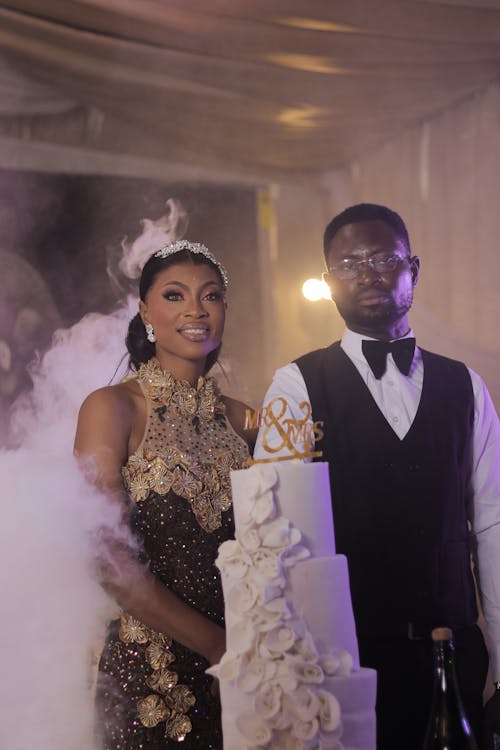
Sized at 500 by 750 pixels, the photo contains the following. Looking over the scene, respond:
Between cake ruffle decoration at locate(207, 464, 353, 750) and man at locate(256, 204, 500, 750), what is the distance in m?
0.36

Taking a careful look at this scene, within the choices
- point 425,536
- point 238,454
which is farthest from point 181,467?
point 425,536

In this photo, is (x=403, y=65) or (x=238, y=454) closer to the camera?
(x=238, y=454)

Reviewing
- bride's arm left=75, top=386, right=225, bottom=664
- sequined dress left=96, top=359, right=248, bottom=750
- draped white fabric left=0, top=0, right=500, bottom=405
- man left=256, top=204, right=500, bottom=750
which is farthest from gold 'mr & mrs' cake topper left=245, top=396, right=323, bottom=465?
draped white fabric left=0, top=0, right=500, bottom=405

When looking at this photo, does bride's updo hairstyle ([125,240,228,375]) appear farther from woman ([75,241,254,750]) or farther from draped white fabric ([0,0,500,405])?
draped white fabric ([0,0,500,405])

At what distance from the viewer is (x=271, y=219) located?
2.97 meters

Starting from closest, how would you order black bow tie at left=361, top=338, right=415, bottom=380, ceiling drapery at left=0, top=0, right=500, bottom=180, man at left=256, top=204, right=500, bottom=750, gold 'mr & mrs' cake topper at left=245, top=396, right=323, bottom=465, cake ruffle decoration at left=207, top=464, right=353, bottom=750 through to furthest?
cake ruffle decoration at left=207, top=464, right=353, bottom=750 < gold 'mr & mrs' cake topper at left=245, top=396, right=323, bottom=465 < man at left=256, top=204, right=500, bottom=750 < black bow tie at left=361, top=338, right=415, bottom=380 < ceiling drapery at left=0, top=0, right=500, bottom=180

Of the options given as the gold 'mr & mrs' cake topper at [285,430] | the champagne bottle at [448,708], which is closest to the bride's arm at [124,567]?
the gold 'mr & mrs' cake topper at [285,430]

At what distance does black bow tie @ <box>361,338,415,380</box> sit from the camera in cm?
226

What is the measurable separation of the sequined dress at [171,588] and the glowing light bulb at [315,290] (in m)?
0.76

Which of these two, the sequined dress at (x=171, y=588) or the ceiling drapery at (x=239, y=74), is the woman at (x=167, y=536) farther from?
the ceiling drapery at (x=239, y=74)

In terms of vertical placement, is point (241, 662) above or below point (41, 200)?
below

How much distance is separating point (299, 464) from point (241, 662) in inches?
16.7

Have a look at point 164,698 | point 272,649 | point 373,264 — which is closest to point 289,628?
point 272,649

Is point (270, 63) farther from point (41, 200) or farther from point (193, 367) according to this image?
point (193, 367)
